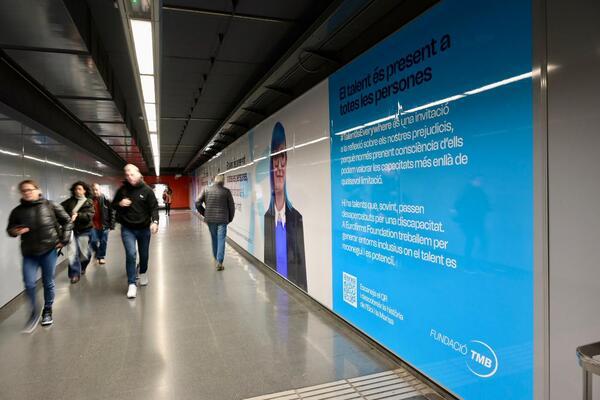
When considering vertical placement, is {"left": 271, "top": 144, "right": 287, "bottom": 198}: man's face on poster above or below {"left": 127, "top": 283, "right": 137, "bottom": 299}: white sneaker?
above

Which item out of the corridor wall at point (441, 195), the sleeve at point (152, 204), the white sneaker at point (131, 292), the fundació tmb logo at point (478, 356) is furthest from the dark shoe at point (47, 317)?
the fundació tmb logo at point (478, 356)

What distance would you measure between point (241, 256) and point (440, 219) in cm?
589

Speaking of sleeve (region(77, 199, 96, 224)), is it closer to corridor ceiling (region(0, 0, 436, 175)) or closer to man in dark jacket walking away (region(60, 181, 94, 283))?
man in dark jacket walking away (region(60, 181, 94, 283))

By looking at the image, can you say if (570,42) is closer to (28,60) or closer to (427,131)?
(427,131)

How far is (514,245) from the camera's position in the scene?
176 centimetres

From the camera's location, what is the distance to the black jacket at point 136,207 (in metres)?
4.65

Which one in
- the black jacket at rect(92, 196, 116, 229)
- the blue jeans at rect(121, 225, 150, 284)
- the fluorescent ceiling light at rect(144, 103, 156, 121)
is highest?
the fluorescent ceiling light at rect(144, 103, 156, 121)

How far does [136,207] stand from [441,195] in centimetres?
377

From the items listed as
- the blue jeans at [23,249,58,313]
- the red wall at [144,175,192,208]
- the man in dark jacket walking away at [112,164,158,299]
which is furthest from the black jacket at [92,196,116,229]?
the red wall at [144,175,192,208]

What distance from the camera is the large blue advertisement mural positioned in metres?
1.75

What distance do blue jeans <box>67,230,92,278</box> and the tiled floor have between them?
0.61 m

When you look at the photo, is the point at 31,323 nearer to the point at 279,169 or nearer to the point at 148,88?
the point at 148,88

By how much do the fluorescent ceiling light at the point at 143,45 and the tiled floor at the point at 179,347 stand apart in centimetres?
258

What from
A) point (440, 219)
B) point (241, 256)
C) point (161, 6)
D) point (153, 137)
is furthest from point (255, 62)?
point (153, 137)
